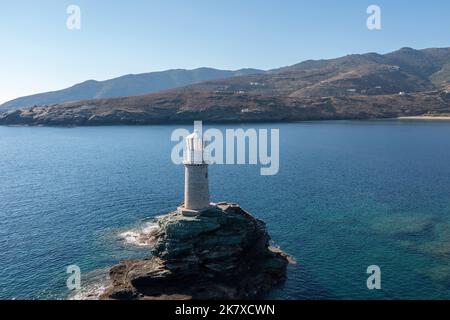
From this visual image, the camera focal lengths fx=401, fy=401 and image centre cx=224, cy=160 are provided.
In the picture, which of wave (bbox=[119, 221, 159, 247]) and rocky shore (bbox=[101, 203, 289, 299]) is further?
wave (bbox=[119, 221, 159, 247])

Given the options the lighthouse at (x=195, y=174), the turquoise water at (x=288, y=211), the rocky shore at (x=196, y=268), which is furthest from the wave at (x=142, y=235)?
the lighthouse at (x=195, y=174)

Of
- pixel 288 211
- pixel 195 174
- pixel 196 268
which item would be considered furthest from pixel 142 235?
pixel 288 211

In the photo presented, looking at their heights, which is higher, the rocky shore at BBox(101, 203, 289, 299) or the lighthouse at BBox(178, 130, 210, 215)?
the lighthouse at BBox(178, 130, 210, 215)

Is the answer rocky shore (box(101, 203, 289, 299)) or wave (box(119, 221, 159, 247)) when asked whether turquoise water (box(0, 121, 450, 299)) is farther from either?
rocky shore (box(101, 203, 289, 299))

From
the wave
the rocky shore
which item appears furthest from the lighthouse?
the wave

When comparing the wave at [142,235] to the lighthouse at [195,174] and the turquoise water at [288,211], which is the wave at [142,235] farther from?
the lighthouse at [195,174]
